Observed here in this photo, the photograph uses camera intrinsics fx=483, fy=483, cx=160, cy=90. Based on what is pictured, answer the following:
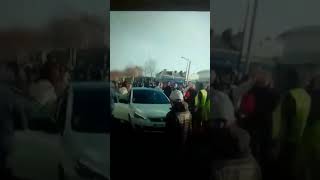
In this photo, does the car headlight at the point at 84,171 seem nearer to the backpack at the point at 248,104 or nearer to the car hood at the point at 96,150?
the car hood at the point at 96,150

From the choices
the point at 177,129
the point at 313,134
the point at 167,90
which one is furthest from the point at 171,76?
the point at 313,134

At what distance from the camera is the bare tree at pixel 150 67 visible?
3.05m

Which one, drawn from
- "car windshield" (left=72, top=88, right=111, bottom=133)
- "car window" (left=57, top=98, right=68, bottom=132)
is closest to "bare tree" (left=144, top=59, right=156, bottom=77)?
"car windshield" (left=72, top=88, right=111, bottom=133)

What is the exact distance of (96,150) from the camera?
10.1ft

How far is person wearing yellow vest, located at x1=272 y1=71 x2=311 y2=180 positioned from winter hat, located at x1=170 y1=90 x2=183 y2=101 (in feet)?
2.03

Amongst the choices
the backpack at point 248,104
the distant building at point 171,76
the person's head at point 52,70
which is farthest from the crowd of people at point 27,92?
the backpack at point 248,104

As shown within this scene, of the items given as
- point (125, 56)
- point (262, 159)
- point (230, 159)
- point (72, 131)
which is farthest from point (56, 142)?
point (262, 159)

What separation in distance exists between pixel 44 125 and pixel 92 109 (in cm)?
33

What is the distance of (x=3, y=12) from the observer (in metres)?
3.09

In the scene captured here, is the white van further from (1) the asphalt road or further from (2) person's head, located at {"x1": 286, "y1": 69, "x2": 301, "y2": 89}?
(2) person's head, located at {"x1": 286, "y1": 69, "x2": 301, "y2": 89}

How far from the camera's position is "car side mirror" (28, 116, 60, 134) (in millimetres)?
3082

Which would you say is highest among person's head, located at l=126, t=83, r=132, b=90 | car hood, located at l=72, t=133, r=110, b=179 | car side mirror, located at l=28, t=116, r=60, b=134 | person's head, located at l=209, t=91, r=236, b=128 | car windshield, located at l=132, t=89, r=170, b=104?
person's head, located at l=126, t=83, r=132, b=90

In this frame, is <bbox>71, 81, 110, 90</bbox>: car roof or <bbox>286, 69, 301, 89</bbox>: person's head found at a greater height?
<bbox>286, 69, 301, 89</bbox>: person's head

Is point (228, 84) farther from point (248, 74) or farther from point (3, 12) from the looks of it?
point (3, 12)
